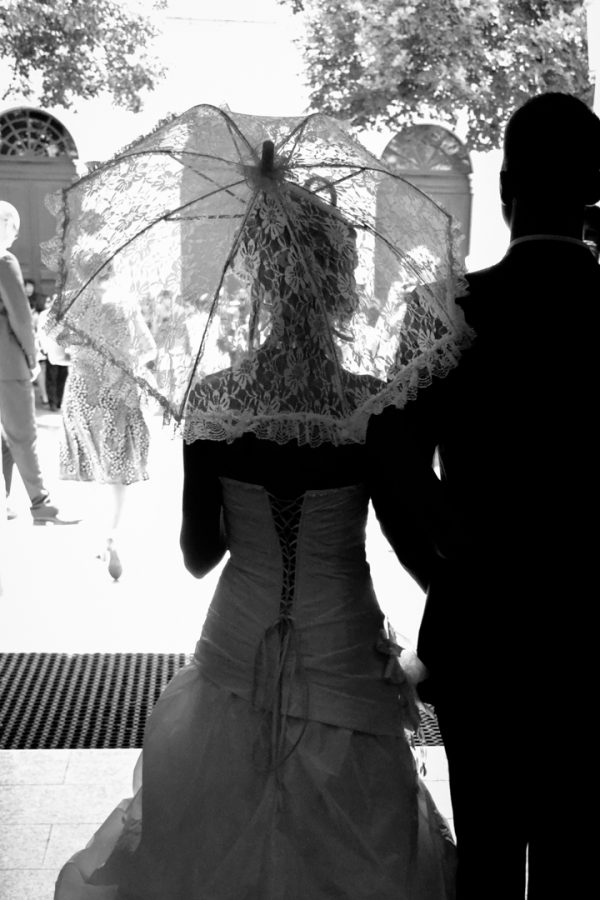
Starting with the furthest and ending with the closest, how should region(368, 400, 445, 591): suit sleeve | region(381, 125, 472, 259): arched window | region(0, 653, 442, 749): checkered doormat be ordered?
region(381, 125, 472, 259): arched window
region(0, 653, 442, 749): checkered doormat
region(368, 400, 445, 591): suit sleeve

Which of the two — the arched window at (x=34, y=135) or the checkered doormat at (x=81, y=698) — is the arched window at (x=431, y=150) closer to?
the arched window at (x=34, y=135)

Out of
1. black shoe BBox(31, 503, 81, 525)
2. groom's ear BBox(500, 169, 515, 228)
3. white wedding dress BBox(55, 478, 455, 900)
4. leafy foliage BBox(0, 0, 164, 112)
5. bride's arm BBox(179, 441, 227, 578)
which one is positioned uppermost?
leafy foliage BBox(0, 0, 164, 112)

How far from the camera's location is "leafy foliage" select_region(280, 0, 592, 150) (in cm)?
1442

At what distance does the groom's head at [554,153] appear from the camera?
5.84 ft

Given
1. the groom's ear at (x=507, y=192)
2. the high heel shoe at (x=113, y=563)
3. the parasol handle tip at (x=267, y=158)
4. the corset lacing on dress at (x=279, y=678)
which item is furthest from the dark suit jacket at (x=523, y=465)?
the high heel shoe at (x=113, y=563)

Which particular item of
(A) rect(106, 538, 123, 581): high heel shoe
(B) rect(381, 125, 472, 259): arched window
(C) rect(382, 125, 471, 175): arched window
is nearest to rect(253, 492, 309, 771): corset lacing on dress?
(A) rect(106, 538, 123, 581): high heel shoe

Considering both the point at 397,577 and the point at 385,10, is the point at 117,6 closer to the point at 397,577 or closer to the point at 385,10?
the point at 385,10

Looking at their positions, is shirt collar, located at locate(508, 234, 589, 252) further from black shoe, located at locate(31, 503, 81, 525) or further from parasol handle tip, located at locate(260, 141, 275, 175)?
black shoe, located at locate(31, 503, 81, 525)

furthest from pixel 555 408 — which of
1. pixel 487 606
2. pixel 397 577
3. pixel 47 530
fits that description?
pixel 47 530

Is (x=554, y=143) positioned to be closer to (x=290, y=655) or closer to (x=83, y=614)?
(x=290, y=655)

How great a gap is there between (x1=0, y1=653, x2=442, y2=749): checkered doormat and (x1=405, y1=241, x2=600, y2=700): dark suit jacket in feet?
5.97

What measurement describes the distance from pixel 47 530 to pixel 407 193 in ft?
16.4

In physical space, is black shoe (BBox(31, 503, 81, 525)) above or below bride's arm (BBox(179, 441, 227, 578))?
below

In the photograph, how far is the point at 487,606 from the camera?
1.75m
